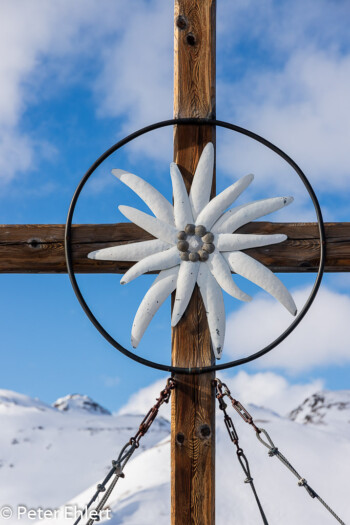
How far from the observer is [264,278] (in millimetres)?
2867

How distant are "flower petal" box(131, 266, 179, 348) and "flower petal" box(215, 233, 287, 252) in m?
0.31

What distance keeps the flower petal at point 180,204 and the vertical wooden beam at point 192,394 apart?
0.29ft

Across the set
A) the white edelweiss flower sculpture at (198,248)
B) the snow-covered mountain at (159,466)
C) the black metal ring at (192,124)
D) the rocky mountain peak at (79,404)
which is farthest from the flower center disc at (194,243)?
the rocky mountain peak at (79,404)

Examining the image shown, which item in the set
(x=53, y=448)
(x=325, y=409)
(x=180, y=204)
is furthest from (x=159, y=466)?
(x=53, y=448)

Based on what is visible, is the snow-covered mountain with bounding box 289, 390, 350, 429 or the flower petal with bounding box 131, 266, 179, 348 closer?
the flower petal with bounding box 131, 266, 179, 348

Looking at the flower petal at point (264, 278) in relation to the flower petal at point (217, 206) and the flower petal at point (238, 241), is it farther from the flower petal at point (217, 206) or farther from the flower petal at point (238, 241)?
the flower petal at point (217, 206)

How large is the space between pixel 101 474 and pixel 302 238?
5236mm

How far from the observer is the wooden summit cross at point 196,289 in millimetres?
2793

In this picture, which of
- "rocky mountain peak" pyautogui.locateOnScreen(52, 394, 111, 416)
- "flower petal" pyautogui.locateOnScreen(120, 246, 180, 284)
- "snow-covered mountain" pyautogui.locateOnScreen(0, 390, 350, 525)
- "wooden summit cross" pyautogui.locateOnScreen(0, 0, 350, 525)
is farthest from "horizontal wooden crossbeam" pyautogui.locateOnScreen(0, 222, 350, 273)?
"rocky mountain peak" pyautogui.locateOnScreen(52, 394, 111, 416)

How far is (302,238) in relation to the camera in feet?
10.0

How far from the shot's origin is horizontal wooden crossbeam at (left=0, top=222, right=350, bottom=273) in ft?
9.96

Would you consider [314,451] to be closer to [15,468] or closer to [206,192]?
[206,192]

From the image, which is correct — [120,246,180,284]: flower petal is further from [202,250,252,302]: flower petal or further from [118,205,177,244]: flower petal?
[202,250,252,302]: flower petal

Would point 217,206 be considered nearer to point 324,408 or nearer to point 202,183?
point 202,183
